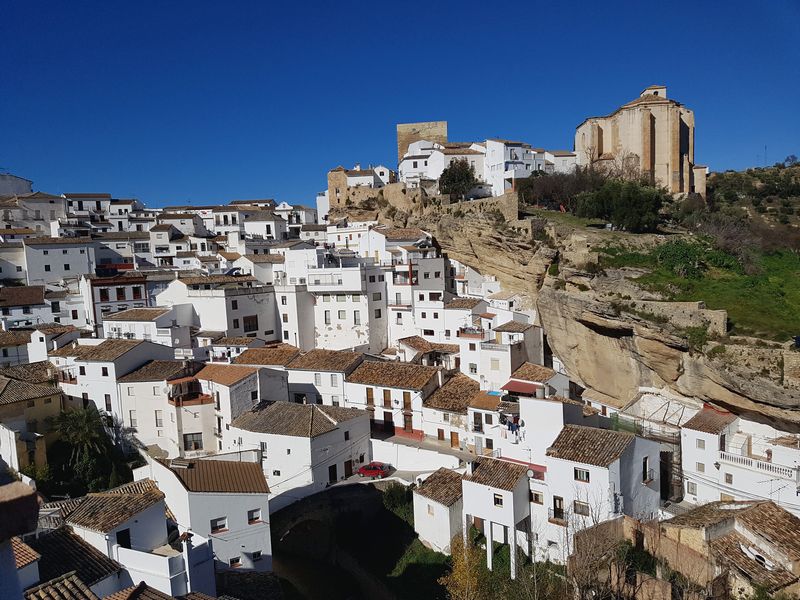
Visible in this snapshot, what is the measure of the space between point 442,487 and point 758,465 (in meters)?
11.0

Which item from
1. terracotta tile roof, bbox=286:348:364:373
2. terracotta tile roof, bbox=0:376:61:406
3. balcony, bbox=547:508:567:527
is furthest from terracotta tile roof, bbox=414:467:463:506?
terracotta tile roof, bbox=0:376:61:406

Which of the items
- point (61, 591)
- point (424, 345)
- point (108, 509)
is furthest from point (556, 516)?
point (424, 345)

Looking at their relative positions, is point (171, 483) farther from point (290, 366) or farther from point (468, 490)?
point (290, 366)

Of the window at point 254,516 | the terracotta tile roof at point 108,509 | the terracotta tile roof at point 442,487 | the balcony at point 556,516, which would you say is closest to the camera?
the terracotta tile roof at point 108,509

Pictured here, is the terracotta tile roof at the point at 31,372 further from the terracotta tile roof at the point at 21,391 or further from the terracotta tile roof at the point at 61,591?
the terracotta tile roof at the point at 61,591

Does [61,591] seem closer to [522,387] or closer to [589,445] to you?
[589,445]

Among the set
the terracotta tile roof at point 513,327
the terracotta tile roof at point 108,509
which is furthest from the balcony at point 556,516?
the terracotta tile roof at point 108,509

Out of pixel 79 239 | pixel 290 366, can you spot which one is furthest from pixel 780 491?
pixel 79 239

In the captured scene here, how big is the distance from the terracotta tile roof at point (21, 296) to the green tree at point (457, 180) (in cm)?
3244

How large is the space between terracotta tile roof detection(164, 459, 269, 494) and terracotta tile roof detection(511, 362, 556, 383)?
518 inches

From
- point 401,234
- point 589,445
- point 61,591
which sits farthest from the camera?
point 401,234

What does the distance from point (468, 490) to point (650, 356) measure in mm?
10625

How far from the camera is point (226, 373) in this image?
95.1ft

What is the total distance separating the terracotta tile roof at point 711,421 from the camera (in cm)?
2072
